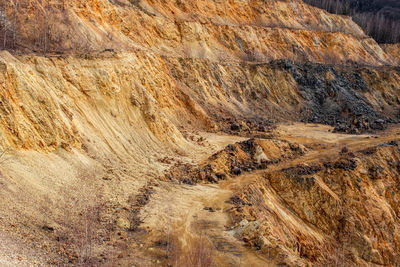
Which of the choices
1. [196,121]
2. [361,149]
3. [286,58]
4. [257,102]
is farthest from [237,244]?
[286,58]

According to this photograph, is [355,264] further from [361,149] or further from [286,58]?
[286,58]

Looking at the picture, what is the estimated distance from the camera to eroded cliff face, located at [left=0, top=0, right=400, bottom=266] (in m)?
11.0

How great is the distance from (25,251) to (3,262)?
3.49 ft

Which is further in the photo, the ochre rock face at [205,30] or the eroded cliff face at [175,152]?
the ochre rock face at [205,30]

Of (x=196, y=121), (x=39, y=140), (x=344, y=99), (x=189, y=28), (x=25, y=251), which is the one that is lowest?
(x=344, y=99)

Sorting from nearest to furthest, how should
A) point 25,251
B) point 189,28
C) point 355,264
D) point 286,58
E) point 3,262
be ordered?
point 3,262 < point 25,251 < point 355,264 < point 189,28 < point 286,58

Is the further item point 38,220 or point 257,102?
point 257,102

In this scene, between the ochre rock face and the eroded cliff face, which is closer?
the eroded cliff face

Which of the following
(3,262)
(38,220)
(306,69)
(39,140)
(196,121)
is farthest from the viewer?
(306,69)

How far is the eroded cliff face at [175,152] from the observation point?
11016 mm

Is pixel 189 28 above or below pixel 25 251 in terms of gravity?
below

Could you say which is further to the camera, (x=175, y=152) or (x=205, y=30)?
(x=205, y=30)

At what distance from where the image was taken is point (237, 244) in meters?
11.1

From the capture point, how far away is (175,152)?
20.5 meters
